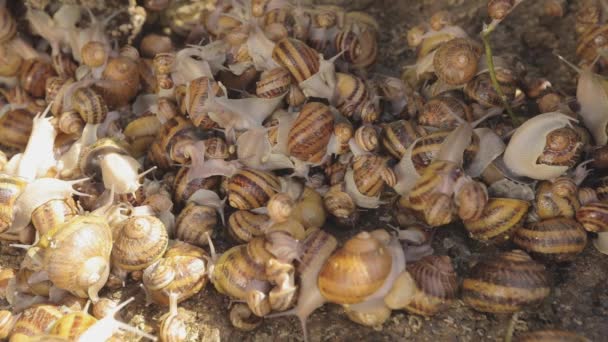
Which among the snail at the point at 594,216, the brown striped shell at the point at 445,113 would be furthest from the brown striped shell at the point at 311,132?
the snail at the point at 594,216

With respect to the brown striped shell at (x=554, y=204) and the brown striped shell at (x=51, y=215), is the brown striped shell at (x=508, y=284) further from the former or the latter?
the brown striped shell at (x=51, y=215)

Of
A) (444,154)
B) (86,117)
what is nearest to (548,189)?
(444,154)

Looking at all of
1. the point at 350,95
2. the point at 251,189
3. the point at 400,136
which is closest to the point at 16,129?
the point at 251,189

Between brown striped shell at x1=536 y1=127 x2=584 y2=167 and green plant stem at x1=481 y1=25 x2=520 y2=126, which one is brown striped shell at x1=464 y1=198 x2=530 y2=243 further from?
green plant stem at x1=481 y1=25 x2=520 y2=126

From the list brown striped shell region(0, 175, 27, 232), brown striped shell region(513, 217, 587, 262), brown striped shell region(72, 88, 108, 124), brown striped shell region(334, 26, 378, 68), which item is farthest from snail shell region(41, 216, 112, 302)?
brown striped shell region(513, 217, 587, 262)

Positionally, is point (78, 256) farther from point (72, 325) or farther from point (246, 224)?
point (246, 224)

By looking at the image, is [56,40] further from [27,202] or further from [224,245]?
[224,245]
